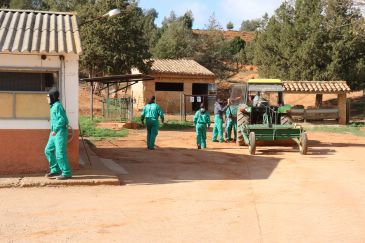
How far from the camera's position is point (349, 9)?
106 ft

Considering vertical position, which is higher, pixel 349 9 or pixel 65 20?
pixel 349 9

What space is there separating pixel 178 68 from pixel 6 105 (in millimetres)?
27251

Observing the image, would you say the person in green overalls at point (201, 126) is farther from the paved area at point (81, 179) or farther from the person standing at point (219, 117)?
the paved area at point (81, 179)

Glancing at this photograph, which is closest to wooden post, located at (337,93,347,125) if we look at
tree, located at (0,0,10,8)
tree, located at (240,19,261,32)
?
tree, located at (0,0,10,8)

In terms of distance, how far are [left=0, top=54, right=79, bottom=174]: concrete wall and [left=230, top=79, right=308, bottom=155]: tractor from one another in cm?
603

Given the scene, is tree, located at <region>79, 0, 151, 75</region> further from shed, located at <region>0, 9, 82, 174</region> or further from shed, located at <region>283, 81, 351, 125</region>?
shed, located at <region>0, 9, 82, 174</region>

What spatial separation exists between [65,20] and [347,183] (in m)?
6.87

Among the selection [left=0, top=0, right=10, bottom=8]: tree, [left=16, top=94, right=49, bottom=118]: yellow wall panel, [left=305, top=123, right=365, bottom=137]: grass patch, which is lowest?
[left=305, top=123, right=365, bottom=137]: grass patch

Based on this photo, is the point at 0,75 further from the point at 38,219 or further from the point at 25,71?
the point at 38,219

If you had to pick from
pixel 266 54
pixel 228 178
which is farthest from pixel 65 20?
pixel 266 54

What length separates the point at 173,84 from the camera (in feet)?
122

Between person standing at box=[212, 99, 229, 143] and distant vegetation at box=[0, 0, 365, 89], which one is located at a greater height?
distant vegetation at box=[0, 0, 365, 89]

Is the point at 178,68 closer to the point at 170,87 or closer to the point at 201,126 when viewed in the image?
the point at 170,87

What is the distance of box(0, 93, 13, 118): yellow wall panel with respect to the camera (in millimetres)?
10023
